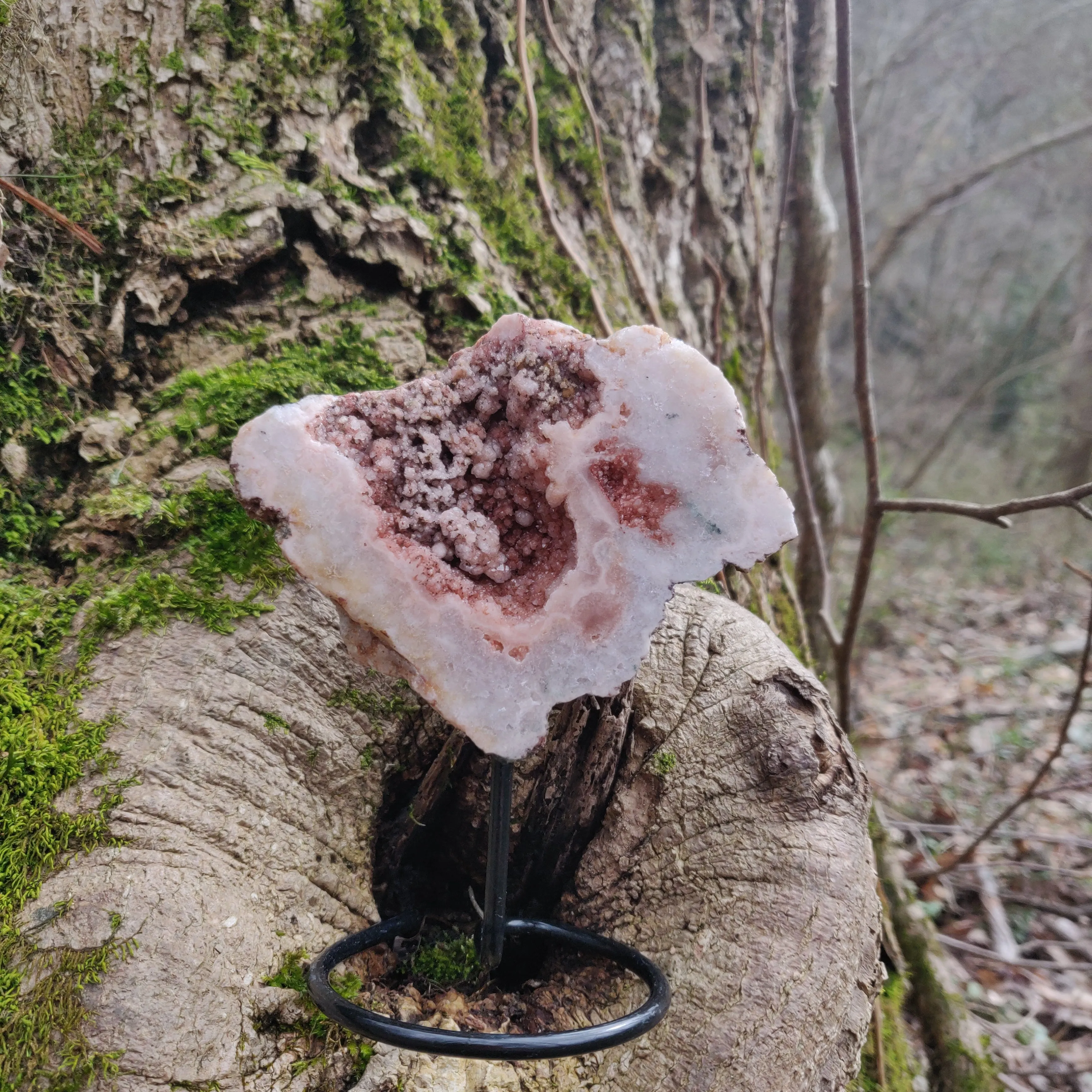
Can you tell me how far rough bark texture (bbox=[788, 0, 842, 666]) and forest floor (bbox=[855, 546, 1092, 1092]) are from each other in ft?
4.66

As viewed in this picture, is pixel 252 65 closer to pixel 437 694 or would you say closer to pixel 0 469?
pixel 0 469

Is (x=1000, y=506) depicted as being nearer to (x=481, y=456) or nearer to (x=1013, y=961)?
(x=481, y=456)

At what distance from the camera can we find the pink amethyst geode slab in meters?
0.96

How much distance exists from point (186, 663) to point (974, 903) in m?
4.00

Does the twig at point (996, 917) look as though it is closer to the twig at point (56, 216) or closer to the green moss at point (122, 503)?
the green moss at point (122, 503)

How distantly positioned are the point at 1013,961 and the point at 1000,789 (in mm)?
1442

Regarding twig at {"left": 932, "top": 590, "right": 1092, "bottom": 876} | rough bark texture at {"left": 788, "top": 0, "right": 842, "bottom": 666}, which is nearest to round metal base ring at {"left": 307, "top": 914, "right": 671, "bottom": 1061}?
twig at {"left": 932, "top": 590, "right": 1092, "bottom": 876}

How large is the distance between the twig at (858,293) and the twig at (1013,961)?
72.1 inches

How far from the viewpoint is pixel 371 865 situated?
1332mm

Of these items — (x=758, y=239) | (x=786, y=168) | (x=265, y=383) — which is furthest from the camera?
(x=758, y=239)

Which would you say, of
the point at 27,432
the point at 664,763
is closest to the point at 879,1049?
the point at 664,763

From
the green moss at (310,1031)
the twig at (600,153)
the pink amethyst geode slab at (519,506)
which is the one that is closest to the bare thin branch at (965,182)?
the twig at (600,153)

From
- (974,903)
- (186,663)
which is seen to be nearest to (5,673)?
(186,663)

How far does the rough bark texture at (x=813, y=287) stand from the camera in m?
2.91
